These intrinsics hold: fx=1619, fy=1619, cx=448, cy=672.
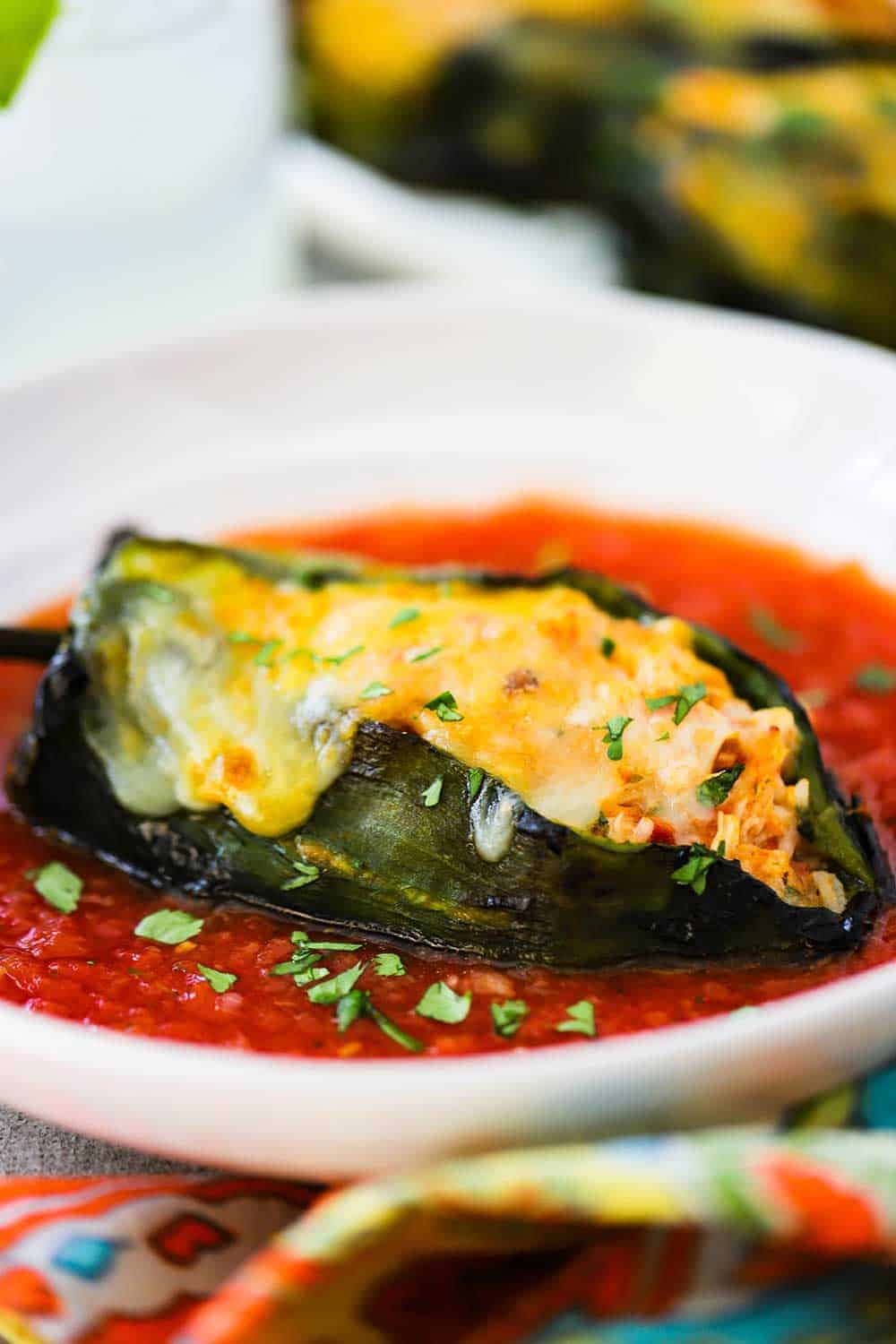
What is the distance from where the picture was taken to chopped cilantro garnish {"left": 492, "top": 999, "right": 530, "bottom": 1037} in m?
2.97

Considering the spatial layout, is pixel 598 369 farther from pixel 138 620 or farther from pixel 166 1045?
pixel 166 1045

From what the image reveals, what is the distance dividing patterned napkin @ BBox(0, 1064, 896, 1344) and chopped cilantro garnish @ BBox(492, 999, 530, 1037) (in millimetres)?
516

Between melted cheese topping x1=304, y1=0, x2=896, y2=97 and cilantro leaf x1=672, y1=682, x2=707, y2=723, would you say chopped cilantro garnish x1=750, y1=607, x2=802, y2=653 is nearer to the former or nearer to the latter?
cilantro leaf x1=672, y1=682, x2=707, y2=723

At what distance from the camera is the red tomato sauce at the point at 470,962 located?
302 centimetres

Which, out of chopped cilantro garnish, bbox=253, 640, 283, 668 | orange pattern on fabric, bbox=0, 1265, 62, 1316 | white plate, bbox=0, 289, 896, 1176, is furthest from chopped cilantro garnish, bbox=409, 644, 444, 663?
white plate, bbox=0, 289, 896, 1176

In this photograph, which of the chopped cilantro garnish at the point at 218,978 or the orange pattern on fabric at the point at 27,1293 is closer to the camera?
the orange pattern on fabric at the point at 27,1293

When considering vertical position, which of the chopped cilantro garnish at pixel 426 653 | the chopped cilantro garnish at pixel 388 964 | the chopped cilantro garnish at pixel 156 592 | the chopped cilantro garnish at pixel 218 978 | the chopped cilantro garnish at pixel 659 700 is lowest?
the chopped cilantro garnish at pixel 388 964

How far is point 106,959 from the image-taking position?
130 inches

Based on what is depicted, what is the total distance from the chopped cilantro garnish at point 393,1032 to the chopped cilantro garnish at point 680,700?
0.81 metres

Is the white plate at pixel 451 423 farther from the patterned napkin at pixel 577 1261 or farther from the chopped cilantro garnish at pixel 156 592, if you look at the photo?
the patterned napkin at pixel 577 1261

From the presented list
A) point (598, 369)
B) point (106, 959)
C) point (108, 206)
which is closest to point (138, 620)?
point (106, 959)

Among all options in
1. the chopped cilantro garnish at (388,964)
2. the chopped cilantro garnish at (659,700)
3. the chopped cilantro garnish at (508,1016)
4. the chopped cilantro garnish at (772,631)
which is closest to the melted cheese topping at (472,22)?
the chopped cilantro garnish at (772,631)

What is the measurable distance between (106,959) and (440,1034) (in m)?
0.75

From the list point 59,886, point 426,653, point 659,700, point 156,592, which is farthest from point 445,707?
point 59,886
